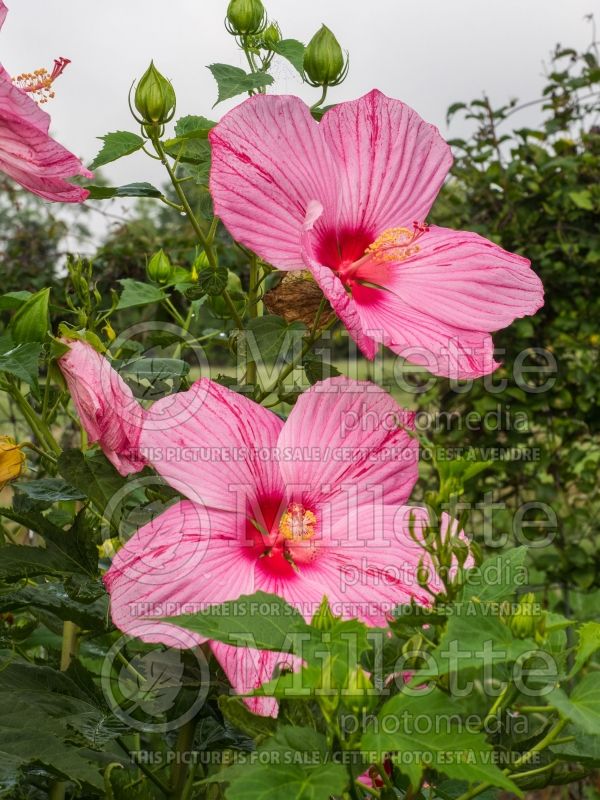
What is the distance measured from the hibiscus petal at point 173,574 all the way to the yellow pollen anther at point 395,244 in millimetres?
255

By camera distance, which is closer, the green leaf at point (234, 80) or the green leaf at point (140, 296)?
the green leaf at point (234, 80)

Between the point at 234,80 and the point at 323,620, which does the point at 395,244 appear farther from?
the point at 323,620

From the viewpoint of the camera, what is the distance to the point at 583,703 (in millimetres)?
479

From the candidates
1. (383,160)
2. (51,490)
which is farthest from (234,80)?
(51,490)

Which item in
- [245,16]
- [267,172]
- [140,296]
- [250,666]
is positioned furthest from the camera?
[140,296]

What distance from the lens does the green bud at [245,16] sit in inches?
33.9

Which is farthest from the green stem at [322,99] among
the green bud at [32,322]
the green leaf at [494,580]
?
the green leaf at [494,580]

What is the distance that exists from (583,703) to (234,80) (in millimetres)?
578

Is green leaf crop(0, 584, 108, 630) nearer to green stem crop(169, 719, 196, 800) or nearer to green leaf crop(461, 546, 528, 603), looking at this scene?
green stem crop(169, 719, 196, 800)

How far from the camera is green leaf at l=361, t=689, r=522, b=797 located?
441mm

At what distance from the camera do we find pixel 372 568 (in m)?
0.62

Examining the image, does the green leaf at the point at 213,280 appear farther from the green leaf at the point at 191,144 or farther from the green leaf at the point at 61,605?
the green leaf at the point at 61,605

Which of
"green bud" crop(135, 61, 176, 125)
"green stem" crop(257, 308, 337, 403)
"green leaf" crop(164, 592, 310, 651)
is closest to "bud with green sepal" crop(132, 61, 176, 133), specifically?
"green bud" crop(135, 61, 176, 125)

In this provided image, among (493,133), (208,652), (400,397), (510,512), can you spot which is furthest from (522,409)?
(208,652)
